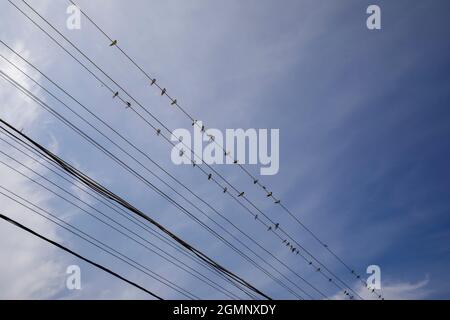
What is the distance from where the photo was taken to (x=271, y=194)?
13.7m
